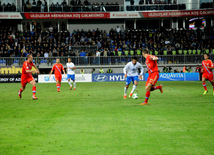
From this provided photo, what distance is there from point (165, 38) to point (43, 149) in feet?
142

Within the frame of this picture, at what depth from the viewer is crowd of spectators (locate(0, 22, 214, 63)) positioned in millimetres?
41812

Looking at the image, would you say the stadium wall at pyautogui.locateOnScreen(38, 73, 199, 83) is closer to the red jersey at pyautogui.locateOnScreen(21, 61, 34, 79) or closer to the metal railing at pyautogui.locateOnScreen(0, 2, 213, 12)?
the metal railing at pyautogui.locateOnScreen(0, 2, 213, 12)

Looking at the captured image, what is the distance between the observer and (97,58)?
1636 inches

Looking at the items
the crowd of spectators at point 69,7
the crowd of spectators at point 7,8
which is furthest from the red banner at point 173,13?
the crowd of spectators at point 7,8

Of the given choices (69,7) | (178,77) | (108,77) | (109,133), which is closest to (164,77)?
(178,77)

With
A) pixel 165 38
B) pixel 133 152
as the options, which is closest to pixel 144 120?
pixel 133 152

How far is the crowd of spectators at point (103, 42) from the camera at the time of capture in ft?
137

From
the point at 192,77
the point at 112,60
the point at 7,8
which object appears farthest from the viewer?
the point at 7,8

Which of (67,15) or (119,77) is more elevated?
(67,15)

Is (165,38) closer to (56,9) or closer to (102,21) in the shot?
(102,21)

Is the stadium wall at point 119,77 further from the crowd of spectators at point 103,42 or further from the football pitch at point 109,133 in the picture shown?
the football pitch at point 109,133

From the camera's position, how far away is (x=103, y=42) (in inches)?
1783

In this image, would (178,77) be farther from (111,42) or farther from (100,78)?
(111,42)

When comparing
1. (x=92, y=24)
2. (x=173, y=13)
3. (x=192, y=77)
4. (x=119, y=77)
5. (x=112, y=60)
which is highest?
(x=173, y=13)
